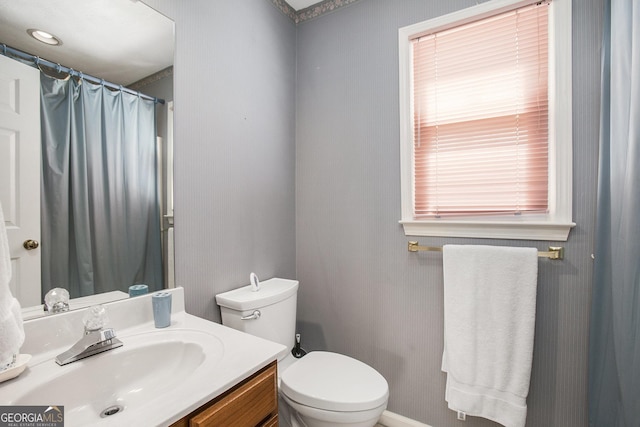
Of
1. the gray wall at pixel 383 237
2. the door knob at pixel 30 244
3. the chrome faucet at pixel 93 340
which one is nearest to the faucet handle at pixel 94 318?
the chrome faucet at pixel 93 340

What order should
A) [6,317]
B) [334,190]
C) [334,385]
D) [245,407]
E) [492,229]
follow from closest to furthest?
[6,317] → [245,407] → [334,385] → [492,229] → [334,190]

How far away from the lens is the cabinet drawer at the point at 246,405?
69 cm

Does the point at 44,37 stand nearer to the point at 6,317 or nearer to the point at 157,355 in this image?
the point at 6,317

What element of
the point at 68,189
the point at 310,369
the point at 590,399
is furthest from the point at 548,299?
the point at 68,189

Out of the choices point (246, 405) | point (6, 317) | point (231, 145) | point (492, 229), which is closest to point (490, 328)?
point (492, 229)

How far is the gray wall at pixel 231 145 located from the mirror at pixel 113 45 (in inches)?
1.6

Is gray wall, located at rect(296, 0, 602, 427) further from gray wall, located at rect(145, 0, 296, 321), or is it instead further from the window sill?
gray wall, located at rect(145, 0, 296, 321)

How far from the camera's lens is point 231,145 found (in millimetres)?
1446

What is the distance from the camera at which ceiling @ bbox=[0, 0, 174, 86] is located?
2.80ft

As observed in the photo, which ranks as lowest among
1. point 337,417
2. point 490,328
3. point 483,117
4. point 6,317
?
point 337,417

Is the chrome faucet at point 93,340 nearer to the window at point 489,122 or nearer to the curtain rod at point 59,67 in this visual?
the curtain rod at point 59,67

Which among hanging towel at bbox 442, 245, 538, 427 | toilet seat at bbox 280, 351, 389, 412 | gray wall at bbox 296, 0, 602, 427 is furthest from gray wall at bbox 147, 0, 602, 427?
toilet seat at bbox 280, 351, 389, 412

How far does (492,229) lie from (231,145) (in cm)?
129

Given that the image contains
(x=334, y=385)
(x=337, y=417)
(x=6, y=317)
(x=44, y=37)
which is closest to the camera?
(x=6, y=317)
